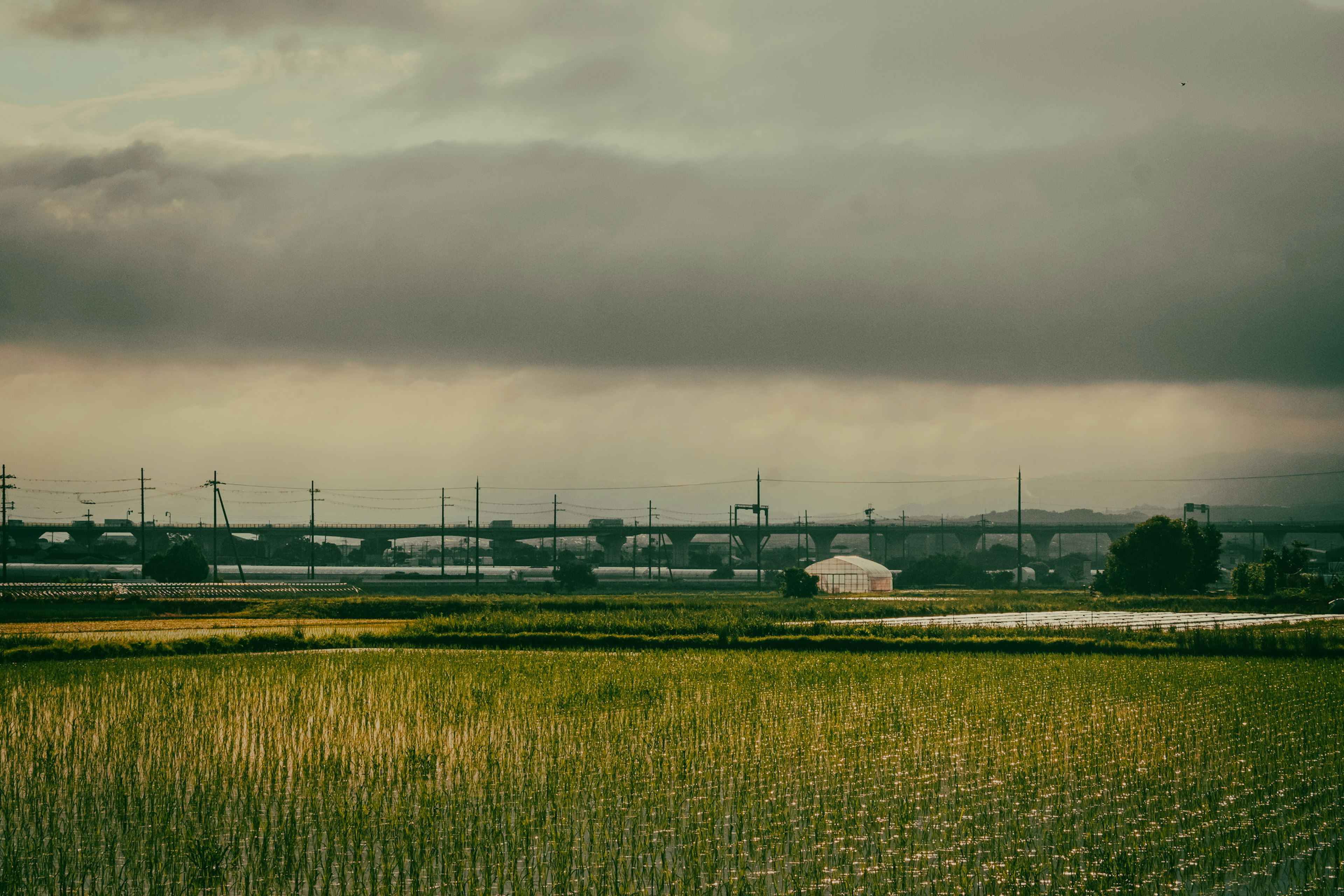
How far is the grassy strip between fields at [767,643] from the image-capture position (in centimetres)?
3127

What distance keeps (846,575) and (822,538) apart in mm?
52046

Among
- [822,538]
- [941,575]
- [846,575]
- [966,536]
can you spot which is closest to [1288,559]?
Result: [941,575]

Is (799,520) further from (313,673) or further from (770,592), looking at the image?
(313,673)

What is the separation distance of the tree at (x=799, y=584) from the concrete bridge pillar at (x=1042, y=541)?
2748 inches

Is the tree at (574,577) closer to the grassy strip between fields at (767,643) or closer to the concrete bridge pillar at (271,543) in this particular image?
the grassy strip between fields at (767,643)

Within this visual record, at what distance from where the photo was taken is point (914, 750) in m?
15.4

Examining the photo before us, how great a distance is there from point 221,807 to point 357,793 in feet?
4.79

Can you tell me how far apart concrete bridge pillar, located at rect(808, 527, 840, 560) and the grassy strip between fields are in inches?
3583

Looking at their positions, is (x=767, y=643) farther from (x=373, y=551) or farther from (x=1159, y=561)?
(x=373, y=551)

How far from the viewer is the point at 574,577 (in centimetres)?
8662

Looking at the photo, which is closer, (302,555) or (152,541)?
(152,541)

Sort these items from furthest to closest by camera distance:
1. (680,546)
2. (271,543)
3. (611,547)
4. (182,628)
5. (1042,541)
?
(611,547) < (680,546) < (1042,541) < (271,543) < (182,628)

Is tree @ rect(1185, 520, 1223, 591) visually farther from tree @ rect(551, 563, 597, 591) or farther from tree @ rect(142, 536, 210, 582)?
tree @ rect(142, 536, 210, 582)

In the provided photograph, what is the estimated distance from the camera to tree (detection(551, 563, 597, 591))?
85.9 metres
